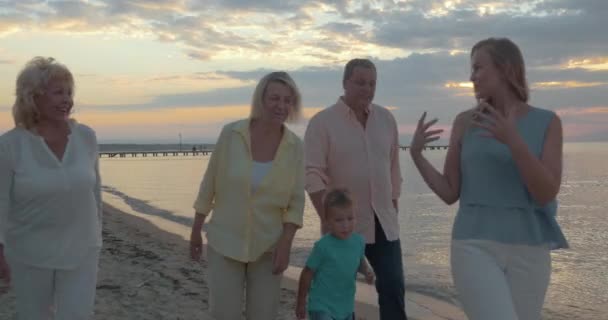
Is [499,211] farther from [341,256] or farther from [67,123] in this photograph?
[67,123]

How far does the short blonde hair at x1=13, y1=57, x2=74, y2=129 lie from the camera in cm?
385

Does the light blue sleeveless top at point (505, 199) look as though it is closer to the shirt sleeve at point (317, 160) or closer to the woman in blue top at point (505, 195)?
the woman in blue top at point (505, 195)

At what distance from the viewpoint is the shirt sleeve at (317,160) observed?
15.9 feet

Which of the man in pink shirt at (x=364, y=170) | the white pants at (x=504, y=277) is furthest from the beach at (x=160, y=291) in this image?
the white pants at (x=504, y=277)

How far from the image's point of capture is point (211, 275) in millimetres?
4125

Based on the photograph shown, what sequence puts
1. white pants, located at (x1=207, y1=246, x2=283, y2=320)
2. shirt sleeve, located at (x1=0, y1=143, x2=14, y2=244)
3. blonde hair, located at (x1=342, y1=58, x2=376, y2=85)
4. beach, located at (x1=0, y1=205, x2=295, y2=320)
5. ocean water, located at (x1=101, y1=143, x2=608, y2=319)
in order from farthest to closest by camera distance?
ocean water, located at (x1=101, y1=143, x2=608, y2=319) → beach, located at (x1=0, y1=205, x2=295, y2=320) → blonde hair, located at (x1=342, y1=58, x2=376, y2=85) → white pants, located at (x1=207, y1=246, x2=283, y2=320) → shirt sleeve, located at (x1=0, y1=143, x2=14, y2=244)

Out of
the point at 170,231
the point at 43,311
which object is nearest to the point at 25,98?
the point at 43,311

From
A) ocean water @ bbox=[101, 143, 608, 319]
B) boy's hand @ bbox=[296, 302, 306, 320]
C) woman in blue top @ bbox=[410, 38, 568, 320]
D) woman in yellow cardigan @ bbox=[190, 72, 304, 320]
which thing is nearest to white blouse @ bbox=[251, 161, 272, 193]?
woman in yellow cardigan @ bbox=[190, 72, 304, 320]

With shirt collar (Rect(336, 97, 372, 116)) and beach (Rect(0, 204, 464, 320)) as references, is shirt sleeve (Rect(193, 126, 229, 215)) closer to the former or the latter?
shirt collar (Rect(336, 97, 372, 116))

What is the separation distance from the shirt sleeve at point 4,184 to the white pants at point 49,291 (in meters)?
0.26

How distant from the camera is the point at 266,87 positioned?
4.17m

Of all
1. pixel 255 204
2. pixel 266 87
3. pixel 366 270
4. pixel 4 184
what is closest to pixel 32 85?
pixel 4 184

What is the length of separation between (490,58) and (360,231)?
6.30 feet

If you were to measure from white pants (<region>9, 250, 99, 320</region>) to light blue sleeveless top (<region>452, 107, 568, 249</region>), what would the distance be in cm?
221
